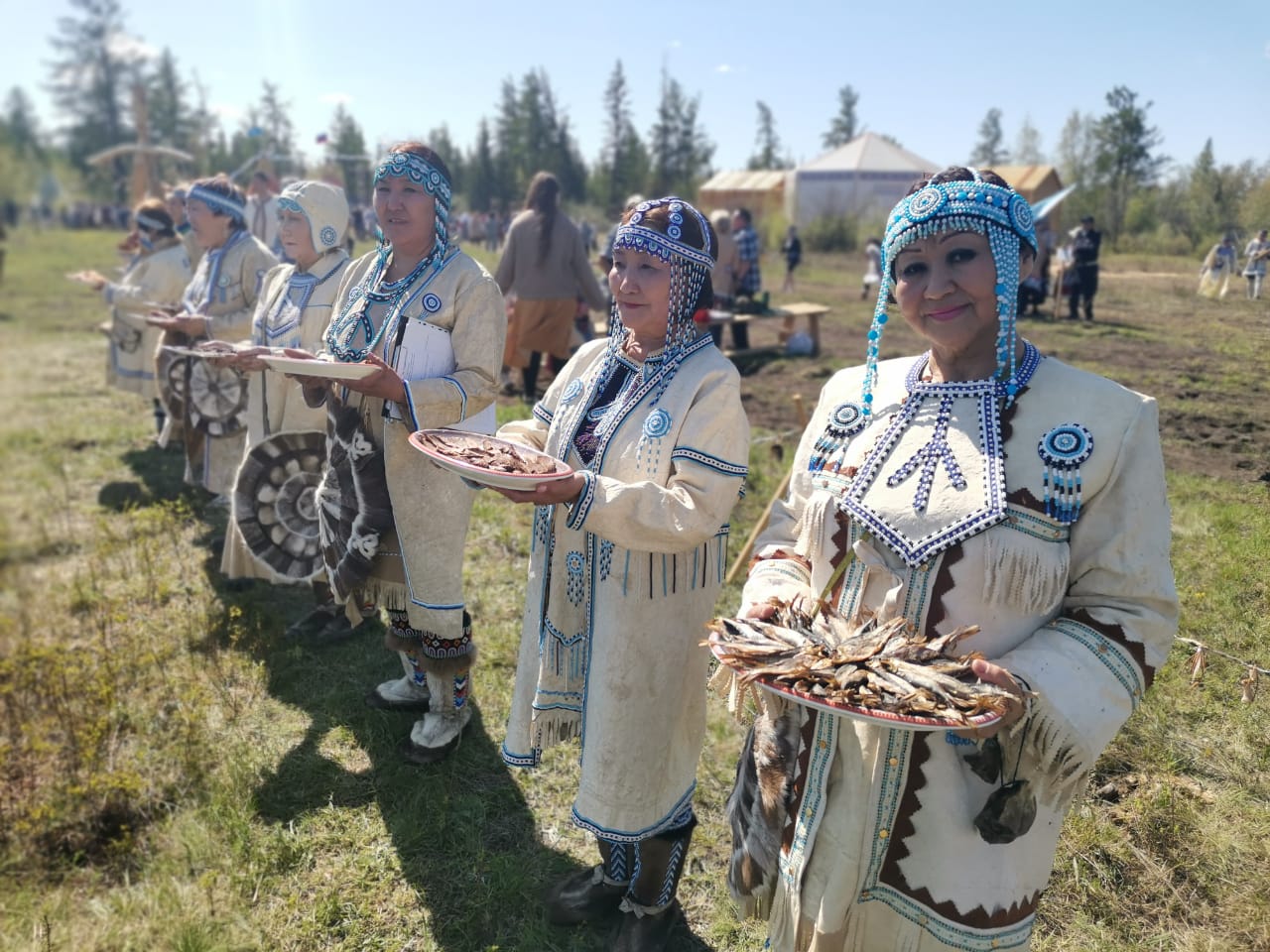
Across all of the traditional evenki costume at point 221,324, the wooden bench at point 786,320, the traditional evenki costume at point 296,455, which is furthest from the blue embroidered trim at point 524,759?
the wooden bench at point 786,320

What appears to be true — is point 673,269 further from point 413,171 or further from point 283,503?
point 283,503

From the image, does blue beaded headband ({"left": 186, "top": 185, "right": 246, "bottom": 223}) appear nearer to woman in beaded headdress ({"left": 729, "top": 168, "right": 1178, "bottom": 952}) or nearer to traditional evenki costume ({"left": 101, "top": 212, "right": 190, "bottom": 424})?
traditional evenki costume ({"left": 101, "top": 212, "right": 190, "bottom": 424})

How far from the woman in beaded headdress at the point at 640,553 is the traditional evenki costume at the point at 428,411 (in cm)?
73

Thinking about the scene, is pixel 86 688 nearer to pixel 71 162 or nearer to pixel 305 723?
pixel 305 723

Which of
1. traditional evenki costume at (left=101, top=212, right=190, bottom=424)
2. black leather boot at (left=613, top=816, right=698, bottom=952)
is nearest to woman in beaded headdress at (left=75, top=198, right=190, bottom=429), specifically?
traditional evenki costume at (left=101, top=212, right=190, bottom=424)

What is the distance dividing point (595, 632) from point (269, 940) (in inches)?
62.7

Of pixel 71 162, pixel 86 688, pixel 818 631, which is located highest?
pixel 71 162

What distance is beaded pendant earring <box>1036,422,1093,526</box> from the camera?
155 cm

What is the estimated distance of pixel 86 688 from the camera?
3.51 metres

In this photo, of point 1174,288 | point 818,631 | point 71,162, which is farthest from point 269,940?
point 1174,288

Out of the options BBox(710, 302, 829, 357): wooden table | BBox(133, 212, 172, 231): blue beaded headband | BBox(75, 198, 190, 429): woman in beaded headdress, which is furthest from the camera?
BBox(710, 302, 829, 357): wooden table

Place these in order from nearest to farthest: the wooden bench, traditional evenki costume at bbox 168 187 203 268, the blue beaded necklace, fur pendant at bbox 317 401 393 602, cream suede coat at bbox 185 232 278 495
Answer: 1. the blue beaded necklace
2. fur pendant at bbox 317 401 393 602
3. cream suede coat at bbox 185 232 278 495
4. traditional evenki costume at bbox 168 187 203 268
5. the wooden bench

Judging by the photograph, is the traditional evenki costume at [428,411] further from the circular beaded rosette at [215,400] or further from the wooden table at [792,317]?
the wooden table at [792,317]

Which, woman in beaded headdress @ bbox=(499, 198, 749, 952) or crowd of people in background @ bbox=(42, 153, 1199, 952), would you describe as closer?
crowd of people in background @ bbox=(42, 153, 1199, 952)
